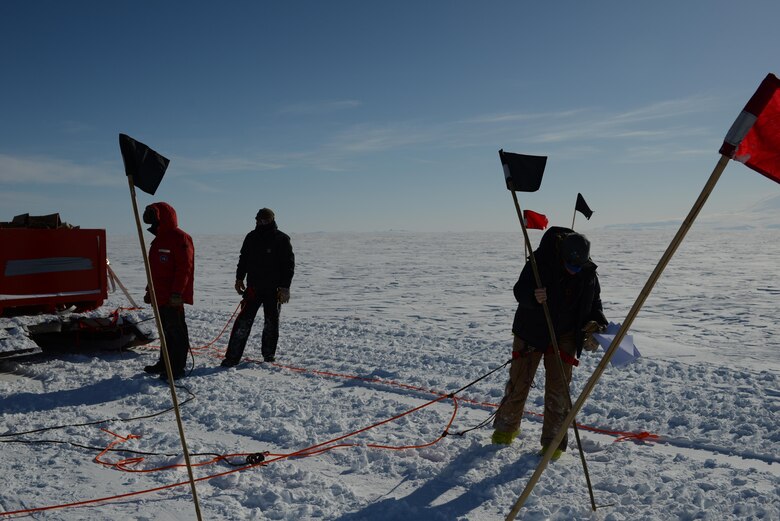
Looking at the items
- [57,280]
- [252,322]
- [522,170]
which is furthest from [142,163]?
[57,280]

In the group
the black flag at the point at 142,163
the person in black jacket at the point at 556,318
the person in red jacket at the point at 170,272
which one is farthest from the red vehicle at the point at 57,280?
the person in black jacket at the point at 556,318

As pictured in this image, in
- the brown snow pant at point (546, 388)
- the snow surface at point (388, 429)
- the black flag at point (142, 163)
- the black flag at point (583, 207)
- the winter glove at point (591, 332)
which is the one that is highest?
the black flag at point (142, 163)

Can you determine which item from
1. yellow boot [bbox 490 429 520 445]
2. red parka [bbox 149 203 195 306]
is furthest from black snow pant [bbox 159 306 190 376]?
yellow boot [bbox 490 429 520 445]

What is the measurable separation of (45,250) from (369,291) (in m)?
8.82

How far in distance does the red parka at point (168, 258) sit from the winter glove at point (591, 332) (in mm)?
4111

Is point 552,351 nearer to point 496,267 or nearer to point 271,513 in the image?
point 271,513

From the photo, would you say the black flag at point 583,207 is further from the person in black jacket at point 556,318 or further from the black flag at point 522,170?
the black flag at point 522,170

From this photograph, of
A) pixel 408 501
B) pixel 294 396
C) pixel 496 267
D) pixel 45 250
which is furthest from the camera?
pixel 496 267

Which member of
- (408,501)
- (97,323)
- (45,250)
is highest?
(45,250)

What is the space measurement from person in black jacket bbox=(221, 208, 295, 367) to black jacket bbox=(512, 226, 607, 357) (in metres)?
3.62

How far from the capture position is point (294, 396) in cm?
559

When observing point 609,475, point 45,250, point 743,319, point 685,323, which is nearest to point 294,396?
point 609,475

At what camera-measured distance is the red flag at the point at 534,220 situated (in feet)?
14.2

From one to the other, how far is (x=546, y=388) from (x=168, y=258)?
4107mm
